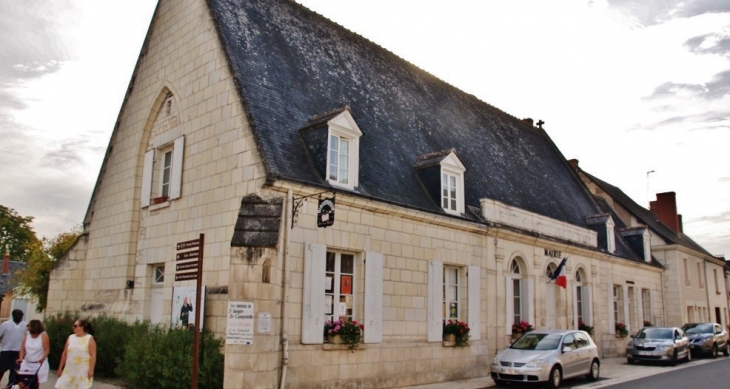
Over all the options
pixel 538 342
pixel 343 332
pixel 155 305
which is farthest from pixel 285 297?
pixel 538 342

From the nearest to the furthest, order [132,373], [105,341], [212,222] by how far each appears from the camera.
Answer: [132,373]
[212,222]
[105,341]

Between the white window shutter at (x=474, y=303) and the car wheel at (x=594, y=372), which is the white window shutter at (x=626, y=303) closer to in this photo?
the car wheel at (x=594, y=372)

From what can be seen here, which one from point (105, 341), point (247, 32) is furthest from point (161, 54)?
point (105, 341)

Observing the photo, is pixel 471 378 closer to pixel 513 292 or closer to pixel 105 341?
pixel 513 292

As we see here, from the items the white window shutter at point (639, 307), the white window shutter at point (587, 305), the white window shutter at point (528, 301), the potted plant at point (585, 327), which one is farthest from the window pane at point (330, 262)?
the white window shutter at point (639, 307)

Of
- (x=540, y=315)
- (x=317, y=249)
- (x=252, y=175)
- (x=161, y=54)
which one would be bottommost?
(x=540, y=315)

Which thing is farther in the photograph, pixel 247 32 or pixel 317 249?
pixel 247 32

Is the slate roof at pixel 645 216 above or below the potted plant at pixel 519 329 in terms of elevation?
above

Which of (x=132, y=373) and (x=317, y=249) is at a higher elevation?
(x=317, y=249)

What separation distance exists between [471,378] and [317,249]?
611 centimetres

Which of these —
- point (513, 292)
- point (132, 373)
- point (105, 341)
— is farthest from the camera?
point (513, 292)

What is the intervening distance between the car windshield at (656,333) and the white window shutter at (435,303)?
9.96m

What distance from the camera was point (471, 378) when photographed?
15.2 metres

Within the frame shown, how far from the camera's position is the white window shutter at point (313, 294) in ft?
37.2
